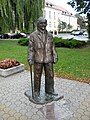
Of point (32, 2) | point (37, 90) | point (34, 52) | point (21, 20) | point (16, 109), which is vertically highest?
point (32, 2)

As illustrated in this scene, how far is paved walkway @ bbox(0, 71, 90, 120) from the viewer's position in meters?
4.12

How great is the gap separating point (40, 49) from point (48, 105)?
1349 millimetres

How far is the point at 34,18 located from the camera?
17609 millimetres

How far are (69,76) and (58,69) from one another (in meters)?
1.06


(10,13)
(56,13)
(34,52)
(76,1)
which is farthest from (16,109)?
(56,13)

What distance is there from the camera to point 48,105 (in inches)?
176

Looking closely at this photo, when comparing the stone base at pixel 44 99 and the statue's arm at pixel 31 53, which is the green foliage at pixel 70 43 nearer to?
the stone base at pixel 44 99

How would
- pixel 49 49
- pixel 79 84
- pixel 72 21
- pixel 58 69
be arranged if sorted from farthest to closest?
pixel 72 21 < pixel 58 69 < pixel 79 84 < pixel 49 49

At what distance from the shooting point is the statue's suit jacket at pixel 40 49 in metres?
4.37

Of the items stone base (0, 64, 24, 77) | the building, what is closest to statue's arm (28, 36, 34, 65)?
stone base (0, 64, 24, 77)

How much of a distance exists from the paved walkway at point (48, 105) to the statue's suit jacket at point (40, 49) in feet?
3.59

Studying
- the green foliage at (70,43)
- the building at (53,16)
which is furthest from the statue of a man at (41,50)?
the building at (53,16)

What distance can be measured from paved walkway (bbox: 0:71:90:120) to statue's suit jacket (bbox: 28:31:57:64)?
3.59ft

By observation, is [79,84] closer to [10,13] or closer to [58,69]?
[58,69]
